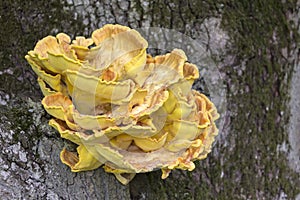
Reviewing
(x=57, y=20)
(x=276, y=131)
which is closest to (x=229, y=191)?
(x=276, y=131)

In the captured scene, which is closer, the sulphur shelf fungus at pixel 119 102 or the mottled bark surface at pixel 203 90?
the sulphur shelf fungus at pixel 119 102

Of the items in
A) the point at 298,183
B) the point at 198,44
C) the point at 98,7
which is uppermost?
the point at 98,7

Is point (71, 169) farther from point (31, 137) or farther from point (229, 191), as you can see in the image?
point (229, 191)

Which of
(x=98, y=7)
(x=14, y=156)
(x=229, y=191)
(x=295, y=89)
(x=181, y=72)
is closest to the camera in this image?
(x=181, y=72)

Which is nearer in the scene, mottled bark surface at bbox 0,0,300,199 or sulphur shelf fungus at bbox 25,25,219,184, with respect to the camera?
sulphur shelf fungus at bbox 25,25,219,184
